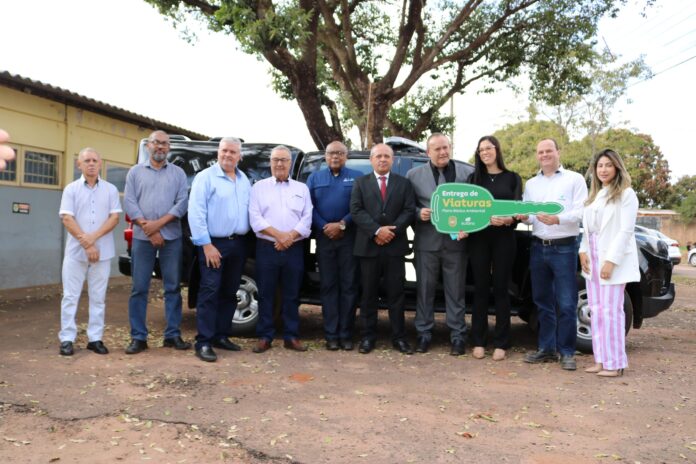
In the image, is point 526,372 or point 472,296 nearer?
point 526,372

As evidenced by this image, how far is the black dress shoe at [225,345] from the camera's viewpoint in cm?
595

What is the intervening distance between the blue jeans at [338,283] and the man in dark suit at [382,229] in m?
0.12

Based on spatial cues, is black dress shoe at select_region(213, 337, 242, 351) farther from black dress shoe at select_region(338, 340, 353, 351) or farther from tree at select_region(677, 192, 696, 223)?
tree at select_region(677, 192, 696, 223)

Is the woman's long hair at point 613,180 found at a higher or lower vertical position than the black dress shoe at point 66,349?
higher

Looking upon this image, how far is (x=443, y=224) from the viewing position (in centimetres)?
561

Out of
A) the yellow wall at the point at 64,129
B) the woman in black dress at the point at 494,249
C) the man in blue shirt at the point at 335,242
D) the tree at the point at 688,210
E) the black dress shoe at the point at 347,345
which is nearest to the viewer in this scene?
the woman in black dress at the point at 494,249

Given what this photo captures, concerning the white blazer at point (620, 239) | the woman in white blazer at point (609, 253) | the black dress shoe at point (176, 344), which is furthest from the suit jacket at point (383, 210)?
the black dress shoe at point (176, 344)

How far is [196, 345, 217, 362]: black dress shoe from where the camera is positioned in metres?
5.45

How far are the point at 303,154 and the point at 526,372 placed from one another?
132 inches

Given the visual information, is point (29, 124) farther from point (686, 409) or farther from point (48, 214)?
point (686, 409)

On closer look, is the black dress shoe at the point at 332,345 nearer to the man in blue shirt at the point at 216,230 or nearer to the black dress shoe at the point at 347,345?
the black dress shoe at the point at 347,345

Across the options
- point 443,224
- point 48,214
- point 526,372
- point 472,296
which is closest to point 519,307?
point 472,296

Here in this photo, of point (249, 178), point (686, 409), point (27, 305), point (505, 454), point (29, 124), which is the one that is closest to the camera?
point (505, 454)

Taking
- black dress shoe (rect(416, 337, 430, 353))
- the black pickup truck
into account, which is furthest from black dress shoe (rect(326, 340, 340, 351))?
black dress shoe (rect(416, 337, 430, 353))
